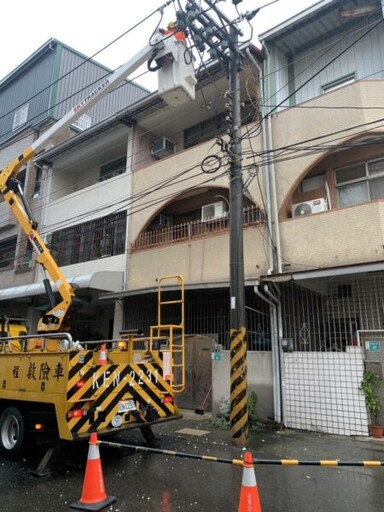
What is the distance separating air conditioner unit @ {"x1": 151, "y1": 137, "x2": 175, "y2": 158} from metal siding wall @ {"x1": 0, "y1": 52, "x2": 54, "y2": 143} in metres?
7.40

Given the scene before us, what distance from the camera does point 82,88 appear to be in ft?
69.3

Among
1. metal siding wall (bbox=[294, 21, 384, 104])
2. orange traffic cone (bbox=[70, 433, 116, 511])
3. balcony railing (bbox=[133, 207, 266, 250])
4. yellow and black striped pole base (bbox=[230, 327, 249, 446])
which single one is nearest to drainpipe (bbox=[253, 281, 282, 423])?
yellow and black striped pole base (bbox=[230, 327, 249, 446])

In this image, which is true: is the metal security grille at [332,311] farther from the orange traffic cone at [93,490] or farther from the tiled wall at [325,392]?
the orange traffic cone at [93,490]

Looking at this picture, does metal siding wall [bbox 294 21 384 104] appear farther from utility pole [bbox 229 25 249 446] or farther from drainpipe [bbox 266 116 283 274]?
utility pole [bbox 229 25 249 446]

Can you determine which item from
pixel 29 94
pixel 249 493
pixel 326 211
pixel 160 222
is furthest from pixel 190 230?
pixel 29 94

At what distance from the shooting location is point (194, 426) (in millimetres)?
9453

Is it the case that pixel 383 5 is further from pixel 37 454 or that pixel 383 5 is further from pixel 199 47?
pixel 37 454

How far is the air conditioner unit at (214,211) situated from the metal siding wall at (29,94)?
11.4 metres

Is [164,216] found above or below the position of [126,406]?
above

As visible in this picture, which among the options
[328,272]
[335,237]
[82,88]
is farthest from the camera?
[82,88]

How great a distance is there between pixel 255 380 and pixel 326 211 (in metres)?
4.38

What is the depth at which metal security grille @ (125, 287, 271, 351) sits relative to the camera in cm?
1101

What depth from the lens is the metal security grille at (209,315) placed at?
1101 cm

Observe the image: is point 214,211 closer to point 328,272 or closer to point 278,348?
point 278,348
